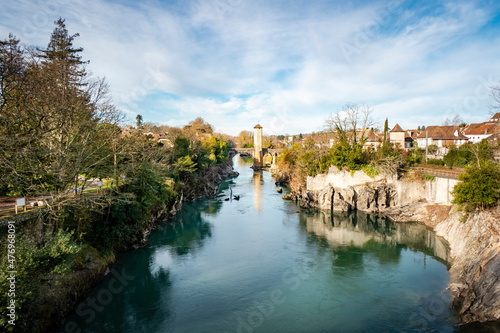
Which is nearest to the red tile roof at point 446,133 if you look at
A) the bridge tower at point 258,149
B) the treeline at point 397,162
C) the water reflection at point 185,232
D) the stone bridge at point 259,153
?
the treeline at point 397,162

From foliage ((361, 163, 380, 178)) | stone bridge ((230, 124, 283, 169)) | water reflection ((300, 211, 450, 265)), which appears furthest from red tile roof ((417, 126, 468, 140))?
stone bridge ((230, 124, 283, 169))

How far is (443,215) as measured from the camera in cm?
2467

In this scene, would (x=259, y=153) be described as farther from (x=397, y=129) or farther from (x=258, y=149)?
(x=397, y=129)

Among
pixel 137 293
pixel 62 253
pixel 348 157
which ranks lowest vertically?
pixel 137 293

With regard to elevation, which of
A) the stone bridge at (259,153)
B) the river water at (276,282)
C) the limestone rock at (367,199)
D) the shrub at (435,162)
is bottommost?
the river water at (276,282)

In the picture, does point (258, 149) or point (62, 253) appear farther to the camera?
point (258, 149)

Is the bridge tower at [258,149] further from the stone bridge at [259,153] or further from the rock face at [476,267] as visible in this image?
the rock face at [476,267]

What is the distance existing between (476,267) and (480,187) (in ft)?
21.0

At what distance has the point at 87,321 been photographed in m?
12.4

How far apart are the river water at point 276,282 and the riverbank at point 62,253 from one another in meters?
0.86

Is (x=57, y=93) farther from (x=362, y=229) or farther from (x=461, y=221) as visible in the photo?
(x=461, y=221)

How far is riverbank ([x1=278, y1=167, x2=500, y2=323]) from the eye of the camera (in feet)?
41.2

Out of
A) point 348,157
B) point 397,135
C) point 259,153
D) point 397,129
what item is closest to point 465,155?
point 348,157

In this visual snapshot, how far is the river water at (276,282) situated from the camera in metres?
12.4
